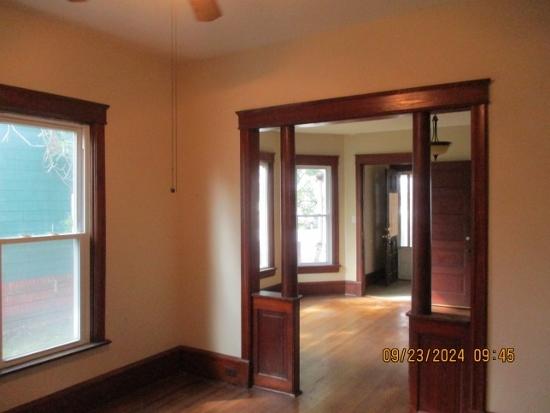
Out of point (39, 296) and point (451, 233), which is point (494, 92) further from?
point (451, 233)

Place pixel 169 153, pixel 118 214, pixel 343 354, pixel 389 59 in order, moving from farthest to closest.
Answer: pixel 343 354 → pixel 169 153 → pixel 118 214 → pixel 389 59

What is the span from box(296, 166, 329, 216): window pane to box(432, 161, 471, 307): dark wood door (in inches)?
68.5

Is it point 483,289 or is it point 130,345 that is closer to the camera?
point 483,289

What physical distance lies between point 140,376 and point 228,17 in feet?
9.57

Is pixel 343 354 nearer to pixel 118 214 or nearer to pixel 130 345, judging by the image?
pixel 130 345

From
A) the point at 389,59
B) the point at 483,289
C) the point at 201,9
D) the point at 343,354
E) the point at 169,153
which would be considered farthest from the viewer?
the point at 343,354

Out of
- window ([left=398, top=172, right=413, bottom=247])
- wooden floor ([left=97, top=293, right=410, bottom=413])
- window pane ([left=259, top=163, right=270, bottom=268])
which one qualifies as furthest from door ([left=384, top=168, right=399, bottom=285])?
wooden floor ([left=97, top=293, right=410, bottom=413])

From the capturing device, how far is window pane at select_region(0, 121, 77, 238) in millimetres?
3023

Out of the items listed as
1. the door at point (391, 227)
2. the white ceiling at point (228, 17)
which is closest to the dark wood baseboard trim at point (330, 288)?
the door at point (391, 227)

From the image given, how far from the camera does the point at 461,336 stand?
3.00 metres

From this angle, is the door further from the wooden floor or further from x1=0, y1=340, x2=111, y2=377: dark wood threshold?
x1=0, y1=340, x2=111, y2=377: dark wood threshold

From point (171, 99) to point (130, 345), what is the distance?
2166 millimetres

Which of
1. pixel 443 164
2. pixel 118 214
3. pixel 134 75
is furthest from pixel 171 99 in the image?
pixel 443 164

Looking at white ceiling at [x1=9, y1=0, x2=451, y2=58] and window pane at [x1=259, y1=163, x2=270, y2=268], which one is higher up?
white ceiling at [x1=9, y1=0, x2=451, y2=58]
